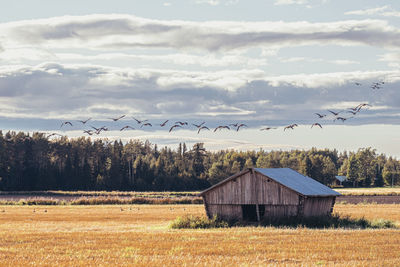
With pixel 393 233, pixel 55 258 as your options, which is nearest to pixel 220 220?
pixel 393 233

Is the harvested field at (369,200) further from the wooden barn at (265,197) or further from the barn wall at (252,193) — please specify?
the barn wall at (252,193)

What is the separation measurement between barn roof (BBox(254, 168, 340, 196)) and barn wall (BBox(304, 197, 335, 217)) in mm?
594

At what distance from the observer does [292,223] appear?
50469mm

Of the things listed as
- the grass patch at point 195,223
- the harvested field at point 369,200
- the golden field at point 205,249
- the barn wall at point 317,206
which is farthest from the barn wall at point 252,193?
the harvested field at point 369,200

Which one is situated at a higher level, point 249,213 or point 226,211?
point 226,211

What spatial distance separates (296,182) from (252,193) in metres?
4.03

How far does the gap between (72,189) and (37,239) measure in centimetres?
13043

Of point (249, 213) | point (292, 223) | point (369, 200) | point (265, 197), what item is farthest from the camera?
point (369, 200)

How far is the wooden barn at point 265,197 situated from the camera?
171 ft

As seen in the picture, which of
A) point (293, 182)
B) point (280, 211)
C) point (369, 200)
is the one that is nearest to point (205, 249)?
point (280, 211)

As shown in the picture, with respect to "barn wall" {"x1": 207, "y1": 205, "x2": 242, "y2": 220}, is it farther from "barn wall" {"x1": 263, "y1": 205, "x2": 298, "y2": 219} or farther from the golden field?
the golden field

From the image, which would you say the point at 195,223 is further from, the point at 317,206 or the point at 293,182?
the point at 317,206

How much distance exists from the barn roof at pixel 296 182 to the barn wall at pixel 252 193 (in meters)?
0.45

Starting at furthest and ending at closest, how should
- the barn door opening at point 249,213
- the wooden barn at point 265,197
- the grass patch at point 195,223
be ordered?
the barn door opening at point 249,213 < the wooden barn at point 265,197 < the grass patch at point 195,223
